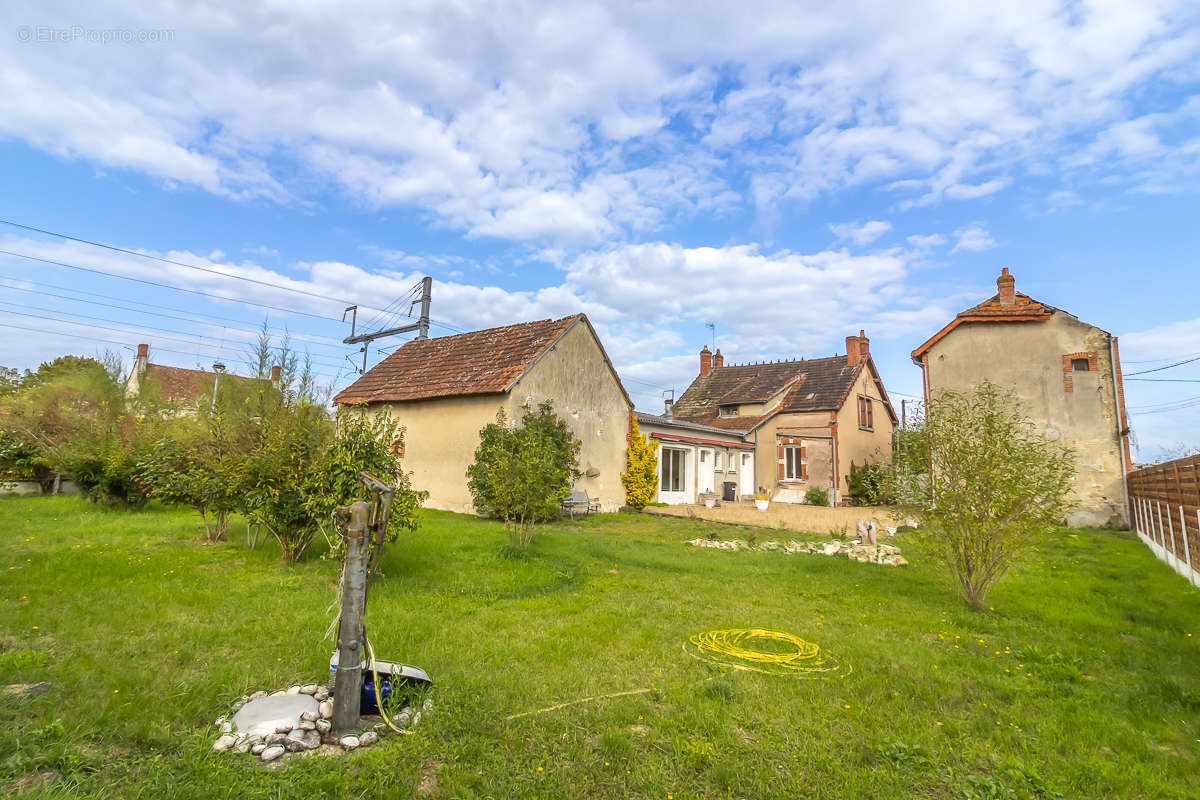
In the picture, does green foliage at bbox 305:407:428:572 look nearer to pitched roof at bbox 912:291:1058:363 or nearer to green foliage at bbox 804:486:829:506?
pitched roof at bbox 912:291:1058:363

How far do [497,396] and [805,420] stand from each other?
16.7 metres

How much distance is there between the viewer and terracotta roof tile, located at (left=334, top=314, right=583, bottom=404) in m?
18.2

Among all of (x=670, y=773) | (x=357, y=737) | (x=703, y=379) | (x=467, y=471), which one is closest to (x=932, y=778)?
(x=670, y=773)

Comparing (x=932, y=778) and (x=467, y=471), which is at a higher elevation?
(x=467, y=471)

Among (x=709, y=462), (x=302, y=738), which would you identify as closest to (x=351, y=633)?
(x=302, y=738)

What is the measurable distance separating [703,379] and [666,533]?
68.0 ft

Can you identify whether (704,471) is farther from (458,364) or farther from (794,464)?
(458,364)

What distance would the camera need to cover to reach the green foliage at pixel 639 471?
839 inches

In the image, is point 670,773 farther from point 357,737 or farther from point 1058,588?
point 1058,588

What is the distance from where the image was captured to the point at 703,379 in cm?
3516

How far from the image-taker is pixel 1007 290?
1945 centimetres

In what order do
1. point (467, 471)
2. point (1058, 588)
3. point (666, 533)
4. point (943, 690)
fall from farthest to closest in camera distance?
point (467, 471), point (666, 533), point (1058, 588), point (943, 690)

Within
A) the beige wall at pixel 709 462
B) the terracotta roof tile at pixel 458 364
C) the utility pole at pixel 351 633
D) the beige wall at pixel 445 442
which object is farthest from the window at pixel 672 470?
the utility pole at pixel 351 633

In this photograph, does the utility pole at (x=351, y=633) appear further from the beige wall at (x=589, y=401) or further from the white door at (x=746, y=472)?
the white door at (x=746, y=472)
